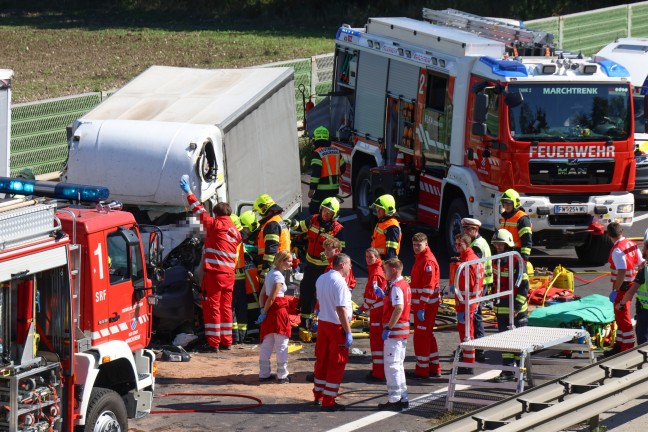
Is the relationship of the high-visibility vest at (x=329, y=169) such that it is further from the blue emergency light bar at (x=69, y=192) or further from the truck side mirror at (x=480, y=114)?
the blue emergency light bar at (x=69, y=192)

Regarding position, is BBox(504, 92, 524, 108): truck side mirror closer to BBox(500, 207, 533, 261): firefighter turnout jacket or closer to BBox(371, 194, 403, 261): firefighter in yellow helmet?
BBox(500, 207, 533, 261): firefighter turnout jacket

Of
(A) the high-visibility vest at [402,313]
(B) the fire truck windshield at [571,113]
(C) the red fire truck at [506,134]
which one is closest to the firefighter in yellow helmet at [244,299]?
(A) the high-visibility vest at [402,313]

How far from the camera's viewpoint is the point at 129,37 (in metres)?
45.0

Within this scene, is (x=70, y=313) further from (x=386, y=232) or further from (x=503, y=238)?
(x=386, y=232)

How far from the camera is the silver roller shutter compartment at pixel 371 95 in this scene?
66.2 feet

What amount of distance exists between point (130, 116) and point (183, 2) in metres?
40.0

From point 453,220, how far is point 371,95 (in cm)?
314

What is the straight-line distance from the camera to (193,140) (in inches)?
611

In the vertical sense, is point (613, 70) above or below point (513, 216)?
above

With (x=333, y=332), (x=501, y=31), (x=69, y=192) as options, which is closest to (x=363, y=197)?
(x=501, y=31)

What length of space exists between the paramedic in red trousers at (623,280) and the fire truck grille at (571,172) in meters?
3.53

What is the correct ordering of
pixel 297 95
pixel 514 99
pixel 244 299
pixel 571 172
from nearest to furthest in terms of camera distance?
pixel 244 299 → pixel 514 99 → pixel 571 172 → pixel 297 95

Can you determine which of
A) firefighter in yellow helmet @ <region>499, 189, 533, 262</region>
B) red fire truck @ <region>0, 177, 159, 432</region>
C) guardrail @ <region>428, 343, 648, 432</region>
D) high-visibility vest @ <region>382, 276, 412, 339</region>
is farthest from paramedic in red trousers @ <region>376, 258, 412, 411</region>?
firefighter in yellow helmet @ <region>499, 189, 533, 262</region>

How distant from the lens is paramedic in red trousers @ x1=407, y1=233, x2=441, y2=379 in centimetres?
1323
